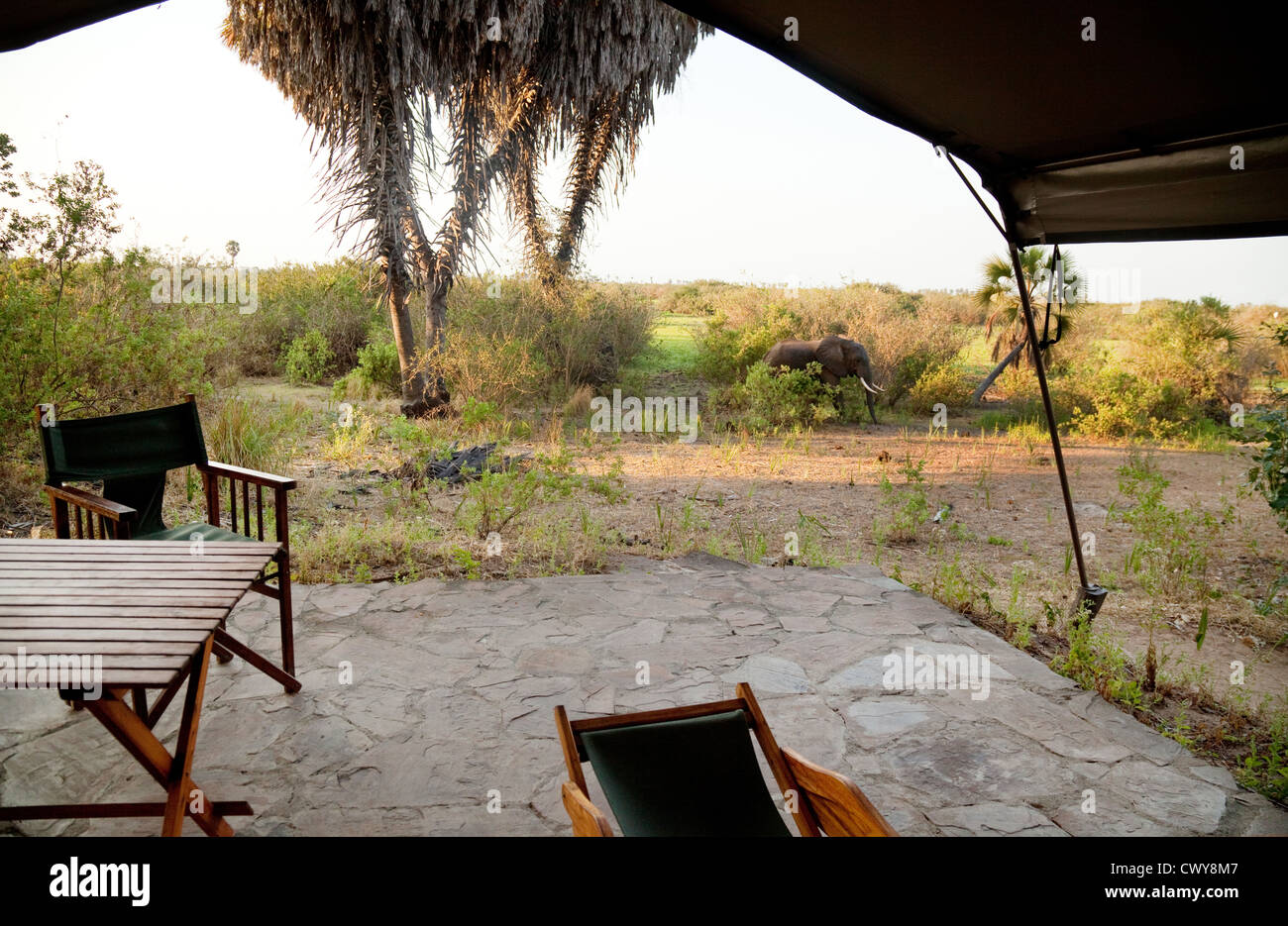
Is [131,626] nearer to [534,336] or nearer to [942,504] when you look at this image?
[942,504]

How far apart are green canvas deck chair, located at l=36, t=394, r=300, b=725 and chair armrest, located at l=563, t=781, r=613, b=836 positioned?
1.92 m

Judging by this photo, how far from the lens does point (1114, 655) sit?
12.1 ft

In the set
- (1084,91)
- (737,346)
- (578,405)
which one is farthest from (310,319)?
(1084,91)

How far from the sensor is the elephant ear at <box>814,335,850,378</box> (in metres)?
11.5

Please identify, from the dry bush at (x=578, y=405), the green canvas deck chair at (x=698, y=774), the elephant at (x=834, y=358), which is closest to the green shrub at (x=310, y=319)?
the dry bush at (x=578, y=405)

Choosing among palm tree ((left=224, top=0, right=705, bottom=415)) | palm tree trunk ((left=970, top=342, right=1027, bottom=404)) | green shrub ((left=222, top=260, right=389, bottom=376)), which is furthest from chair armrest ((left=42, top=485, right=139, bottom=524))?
palm tree trunk ((left=970, top=342, right=1027, bottom=404))

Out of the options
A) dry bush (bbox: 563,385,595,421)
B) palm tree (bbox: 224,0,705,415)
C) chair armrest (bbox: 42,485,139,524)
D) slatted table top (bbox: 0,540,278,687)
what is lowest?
slatted table top (bbox: 0,540,278,687)

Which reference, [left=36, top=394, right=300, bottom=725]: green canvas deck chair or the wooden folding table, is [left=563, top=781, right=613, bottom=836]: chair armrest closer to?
the wooden folding table

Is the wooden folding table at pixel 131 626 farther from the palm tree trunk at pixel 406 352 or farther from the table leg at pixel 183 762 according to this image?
the palm tree trunk at pixel 406 352

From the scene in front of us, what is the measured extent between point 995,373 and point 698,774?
12.5 meters

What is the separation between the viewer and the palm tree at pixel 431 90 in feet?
25.7

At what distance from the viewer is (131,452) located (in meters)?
3.55

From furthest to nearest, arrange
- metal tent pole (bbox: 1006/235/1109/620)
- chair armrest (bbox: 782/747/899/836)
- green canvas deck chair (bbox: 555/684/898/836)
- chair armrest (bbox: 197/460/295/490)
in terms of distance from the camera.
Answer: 1. metal tent pole (bbox: 1006/235/1109/620)
2. chair armrest (bbox: 197/460/295/490)
3. green canvas deck chair (bbox: 555/684/898/836)
4. chair armrest (bbox: 782/747/899/836)

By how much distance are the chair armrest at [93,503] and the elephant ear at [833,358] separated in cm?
975
